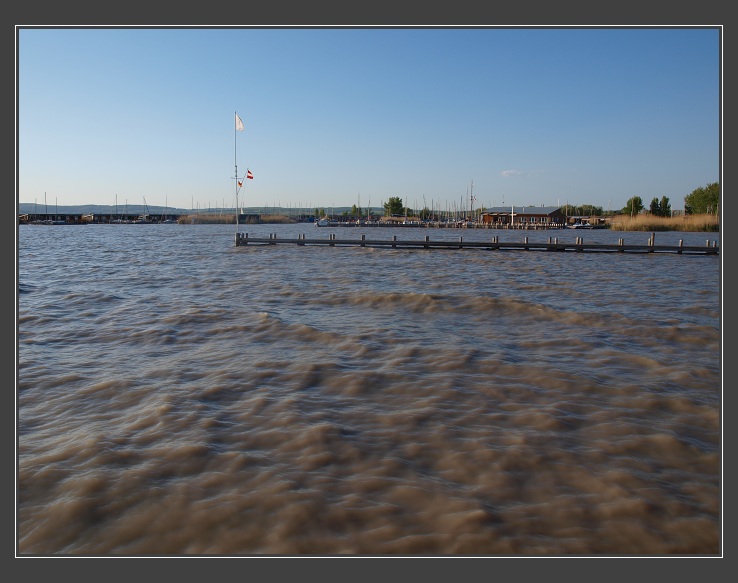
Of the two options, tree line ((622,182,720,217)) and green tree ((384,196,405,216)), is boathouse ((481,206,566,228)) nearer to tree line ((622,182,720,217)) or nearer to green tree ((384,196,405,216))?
tree line ((622,182,720,217))

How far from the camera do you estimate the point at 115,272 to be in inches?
928

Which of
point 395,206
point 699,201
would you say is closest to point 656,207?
point 699,201

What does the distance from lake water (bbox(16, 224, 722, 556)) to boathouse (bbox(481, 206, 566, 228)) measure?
95.7 meters

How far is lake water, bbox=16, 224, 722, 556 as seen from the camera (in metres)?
4.15

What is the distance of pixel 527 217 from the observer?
110438mm

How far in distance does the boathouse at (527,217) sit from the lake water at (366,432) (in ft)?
314

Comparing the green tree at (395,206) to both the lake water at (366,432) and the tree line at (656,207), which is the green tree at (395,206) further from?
the lake water at (366,432)

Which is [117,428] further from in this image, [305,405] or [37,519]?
[305,405]

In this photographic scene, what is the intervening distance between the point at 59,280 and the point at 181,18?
→ 2036cm

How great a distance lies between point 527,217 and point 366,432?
111308 mm

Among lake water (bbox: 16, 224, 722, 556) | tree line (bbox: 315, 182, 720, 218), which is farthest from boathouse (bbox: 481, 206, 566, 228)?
lake water (bbox: 16, 224, 722, 556)

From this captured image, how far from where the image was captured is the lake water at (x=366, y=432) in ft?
13.6

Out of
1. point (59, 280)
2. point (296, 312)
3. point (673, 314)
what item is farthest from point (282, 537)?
point (59, 280)

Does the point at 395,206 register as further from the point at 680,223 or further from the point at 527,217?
the point at 680,223
